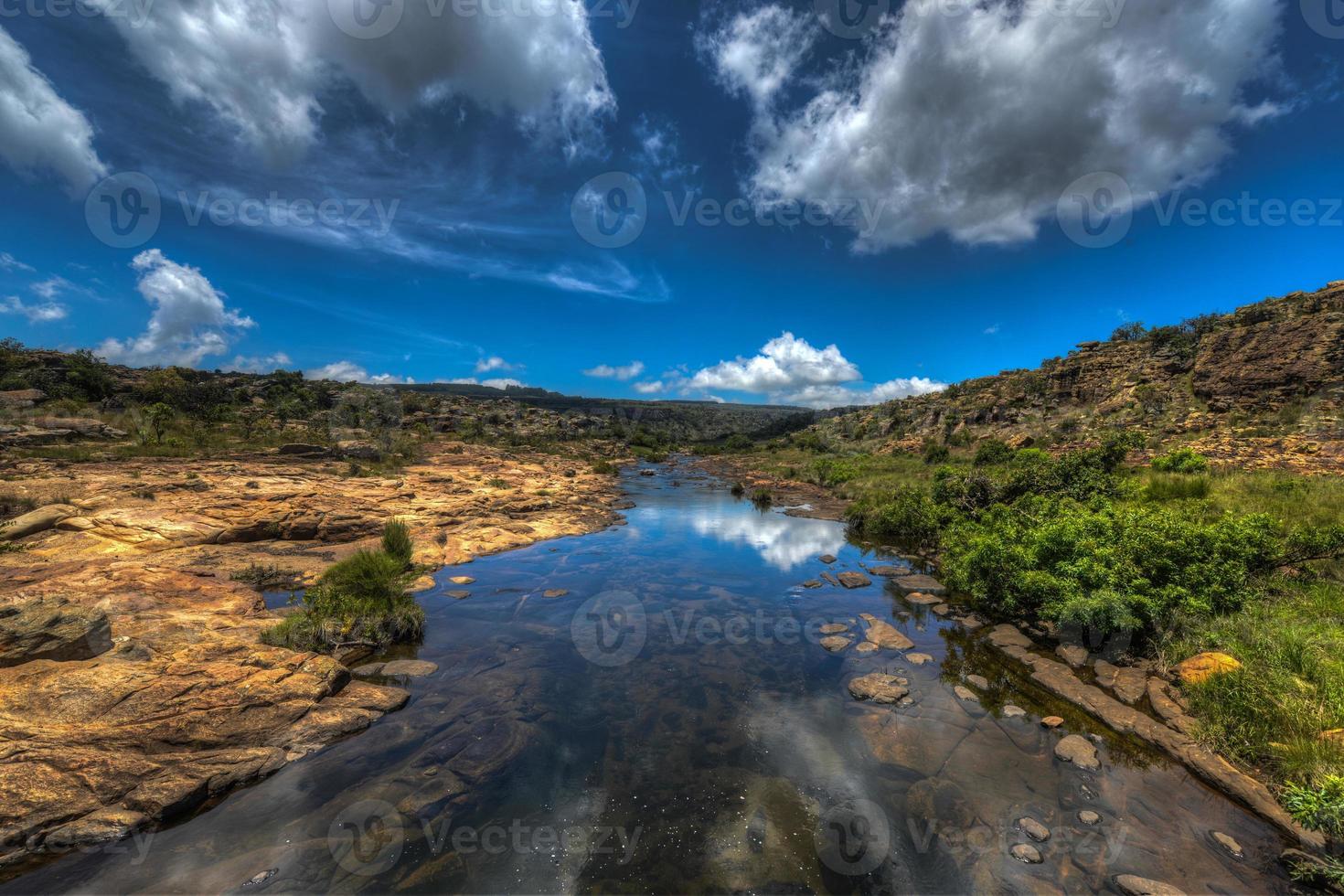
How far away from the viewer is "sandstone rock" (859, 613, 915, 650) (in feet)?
39.7

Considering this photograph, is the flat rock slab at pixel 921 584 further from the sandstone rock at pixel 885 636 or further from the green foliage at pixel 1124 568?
the sandstone rock at pixel 885 636

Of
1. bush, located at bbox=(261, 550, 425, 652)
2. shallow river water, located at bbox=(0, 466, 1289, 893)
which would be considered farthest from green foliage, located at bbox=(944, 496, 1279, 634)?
bush, located at bbox=(261, 550, 425, 652)

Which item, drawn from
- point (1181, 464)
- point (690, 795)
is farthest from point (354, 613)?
point (1181, 464)

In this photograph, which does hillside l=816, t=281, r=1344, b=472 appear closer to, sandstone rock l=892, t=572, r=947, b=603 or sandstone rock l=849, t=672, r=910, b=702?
sandstone rock l=892, t=572, r=947, b=603

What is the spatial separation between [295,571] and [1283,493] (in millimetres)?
31152

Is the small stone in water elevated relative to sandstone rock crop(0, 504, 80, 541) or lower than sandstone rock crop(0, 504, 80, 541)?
lower

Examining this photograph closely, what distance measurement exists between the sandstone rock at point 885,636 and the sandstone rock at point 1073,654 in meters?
3.10

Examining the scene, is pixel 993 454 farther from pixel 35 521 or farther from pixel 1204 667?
pixel 35 521

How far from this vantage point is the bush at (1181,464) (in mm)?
19859

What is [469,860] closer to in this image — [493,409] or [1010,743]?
[1010,743]

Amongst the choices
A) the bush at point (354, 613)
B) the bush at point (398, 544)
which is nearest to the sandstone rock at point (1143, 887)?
the bush at point (354, 613)

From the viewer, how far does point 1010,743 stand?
8.26 metres

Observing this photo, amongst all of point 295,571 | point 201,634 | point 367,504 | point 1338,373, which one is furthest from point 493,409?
point 1338,373

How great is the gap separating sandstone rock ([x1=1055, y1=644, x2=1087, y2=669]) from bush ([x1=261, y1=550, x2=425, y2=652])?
50.7ft
